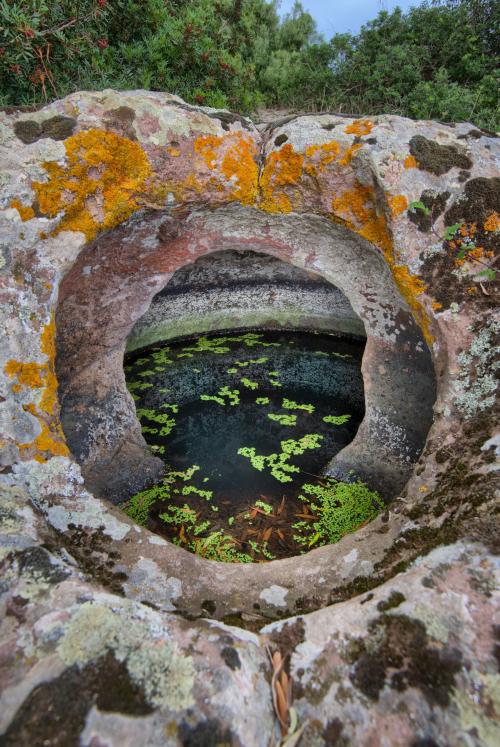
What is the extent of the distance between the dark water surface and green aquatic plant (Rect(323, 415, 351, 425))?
0.17 feet

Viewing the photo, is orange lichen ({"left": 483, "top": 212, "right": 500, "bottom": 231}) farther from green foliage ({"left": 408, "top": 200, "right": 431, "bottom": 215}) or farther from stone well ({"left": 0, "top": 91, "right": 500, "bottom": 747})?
green foliage ({"left": 408, "top": 200, "right": 431, "bottom": 215})

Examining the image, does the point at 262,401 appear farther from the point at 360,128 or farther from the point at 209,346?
the point at 360,128

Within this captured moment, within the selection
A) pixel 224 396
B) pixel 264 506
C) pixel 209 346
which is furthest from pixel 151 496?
pixel 209 346

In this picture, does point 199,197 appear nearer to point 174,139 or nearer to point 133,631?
point 174,139

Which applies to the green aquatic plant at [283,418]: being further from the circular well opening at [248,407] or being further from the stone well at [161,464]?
the stone well at [161,464]

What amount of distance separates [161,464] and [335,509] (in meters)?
1.72

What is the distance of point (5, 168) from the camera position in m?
2.71

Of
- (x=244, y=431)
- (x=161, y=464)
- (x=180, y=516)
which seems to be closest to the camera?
(x=180, y=516)

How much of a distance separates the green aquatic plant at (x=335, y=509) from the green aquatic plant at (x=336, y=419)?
3.96 ft

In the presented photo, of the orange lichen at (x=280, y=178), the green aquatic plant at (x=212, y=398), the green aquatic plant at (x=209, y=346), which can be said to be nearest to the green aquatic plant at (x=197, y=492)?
the green aquatic plant at (x=212, y=398)

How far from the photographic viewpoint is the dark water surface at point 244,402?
4.71 meters

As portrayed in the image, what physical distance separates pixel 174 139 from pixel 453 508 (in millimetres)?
2862

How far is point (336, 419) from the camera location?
18.6ft

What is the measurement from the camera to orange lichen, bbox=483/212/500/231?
299cm
